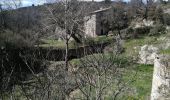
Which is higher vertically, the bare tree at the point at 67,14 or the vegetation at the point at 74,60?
the bare tree at the point at 67,14

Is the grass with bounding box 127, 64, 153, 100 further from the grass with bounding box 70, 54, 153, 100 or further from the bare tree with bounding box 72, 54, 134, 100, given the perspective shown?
the bare tree with bounding box 72, 54, 134, 100

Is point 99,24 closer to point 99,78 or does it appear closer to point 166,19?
point 166,19

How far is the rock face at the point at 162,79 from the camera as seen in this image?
11.1 meters

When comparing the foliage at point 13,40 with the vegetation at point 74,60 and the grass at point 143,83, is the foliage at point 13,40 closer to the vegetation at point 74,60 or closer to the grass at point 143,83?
the vegetation at point 74,60

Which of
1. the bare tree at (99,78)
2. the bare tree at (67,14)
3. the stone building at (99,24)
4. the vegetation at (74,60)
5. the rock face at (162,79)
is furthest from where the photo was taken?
the stone building at (99,24)

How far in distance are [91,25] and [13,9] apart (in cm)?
1260

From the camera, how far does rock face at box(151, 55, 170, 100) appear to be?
1107cm

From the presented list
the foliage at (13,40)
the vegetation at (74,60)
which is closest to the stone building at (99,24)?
the vegetation at (74,60)

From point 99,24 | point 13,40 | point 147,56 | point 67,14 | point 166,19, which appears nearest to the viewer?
point 147,56

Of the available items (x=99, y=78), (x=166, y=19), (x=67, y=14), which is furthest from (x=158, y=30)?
(x=99, y=78)

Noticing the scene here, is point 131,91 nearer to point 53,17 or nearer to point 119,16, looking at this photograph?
point 53,17

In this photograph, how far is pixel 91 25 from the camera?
180 ft

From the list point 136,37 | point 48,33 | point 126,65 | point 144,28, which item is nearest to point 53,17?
point 48,33

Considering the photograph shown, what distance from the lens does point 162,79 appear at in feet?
36.9
